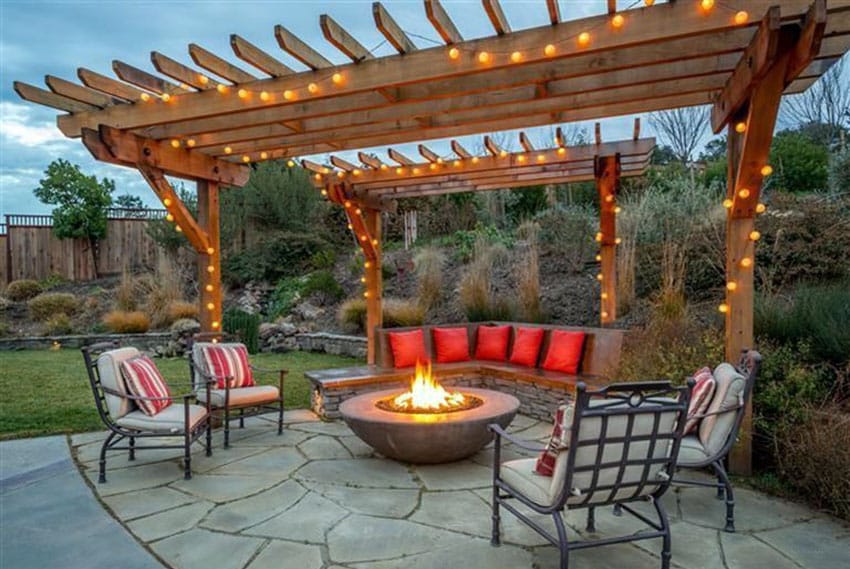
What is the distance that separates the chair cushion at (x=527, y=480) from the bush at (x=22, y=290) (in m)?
12.1

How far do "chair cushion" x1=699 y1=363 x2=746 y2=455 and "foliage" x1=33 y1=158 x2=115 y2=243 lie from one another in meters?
13.5

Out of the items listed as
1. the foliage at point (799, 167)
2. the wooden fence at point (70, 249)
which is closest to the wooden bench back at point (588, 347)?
the foliage at point (799, 167)

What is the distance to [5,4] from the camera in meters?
6.19

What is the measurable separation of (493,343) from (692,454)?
3358 mm

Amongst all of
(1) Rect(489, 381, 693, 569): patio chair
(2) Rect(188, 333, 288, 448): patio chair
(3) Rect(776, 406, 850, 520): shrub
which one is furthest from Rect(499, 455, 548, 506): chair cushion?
(2) Rect(188, 333, 288, 448): patio chair

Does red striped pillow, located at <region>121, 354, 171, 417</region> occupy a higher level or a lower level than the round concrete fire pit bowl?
higher

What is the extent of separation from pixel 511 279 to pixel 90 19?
249 inches

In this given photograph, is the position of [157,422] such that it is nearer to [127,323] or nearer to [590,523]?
[590,523]

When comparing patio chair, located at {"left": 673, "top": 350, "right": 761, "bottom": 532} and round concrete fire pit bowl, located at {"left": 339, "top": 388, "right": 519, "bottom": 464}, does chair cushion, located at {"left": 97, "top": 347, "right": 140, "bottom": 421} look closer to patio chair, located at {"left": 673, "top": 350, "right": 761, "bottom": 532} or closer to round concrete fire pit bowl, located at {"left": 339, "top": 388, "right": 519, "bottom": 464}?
round concrete fire pit bowl, located at {"left": 339, "top": 388, "right": 519, "bottom": 464}

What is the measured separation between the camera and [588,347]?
216 inches

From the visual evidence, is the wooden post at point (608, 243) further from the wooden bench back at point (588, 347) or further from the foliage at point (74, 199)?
the foliage at point (74, 199)

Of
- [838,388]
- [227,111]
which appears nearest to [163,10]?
[227,111]

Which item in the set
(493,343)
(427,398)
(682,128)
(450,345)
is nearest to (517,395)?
(493,343)

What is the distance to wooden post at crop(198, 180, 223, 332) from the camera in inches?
211
